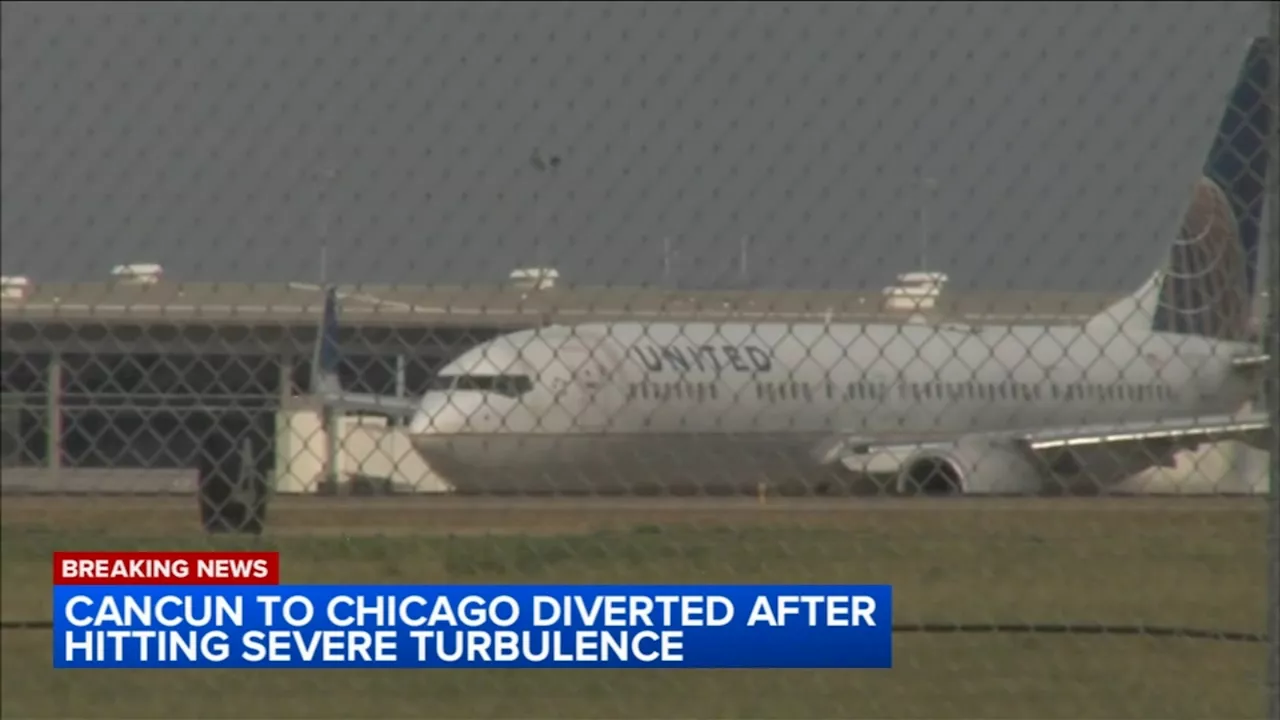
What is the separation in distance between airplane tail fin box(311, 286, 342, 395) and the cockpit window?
28.8 inches

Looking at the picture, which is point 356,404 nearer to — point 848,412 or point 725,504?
point 725,504

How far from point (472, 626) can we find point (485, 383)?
10852 mm

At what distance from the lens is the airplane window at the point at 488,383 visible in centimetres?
922

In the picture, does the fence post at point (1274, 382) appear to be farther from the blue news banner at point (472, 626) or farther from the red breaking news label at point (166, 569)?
the red breaking news label at point (166, 569)

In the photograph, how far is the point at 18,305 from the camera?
15.2 feet

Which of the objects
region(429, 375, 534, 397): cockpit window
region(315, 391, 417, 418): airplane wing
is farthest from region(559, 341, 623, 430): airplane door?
region(315, 391, 417, 418): airplane wing

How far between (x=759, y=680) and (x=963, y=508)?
36.2ft

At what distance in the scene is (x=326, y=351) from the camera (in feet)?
18.5

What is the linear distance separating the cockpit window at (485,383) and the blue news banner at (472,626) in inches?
102

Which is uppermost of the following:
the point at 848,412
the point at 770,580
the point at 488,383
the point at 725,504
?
the point at 488,383

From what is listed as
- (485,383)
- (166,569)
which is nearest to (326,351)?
(166,569)

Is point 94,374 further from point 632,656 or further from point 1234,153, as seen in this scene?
point 1234,153

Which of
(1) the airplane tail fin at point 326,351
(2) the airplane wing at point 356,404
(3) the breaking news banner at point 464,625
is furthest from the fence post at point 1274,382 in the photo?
(2) the airplane wing at point 356,404

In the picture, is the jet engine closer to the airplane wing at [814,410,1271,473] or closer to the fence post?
the airplane wing at [814,410,1271,473]
